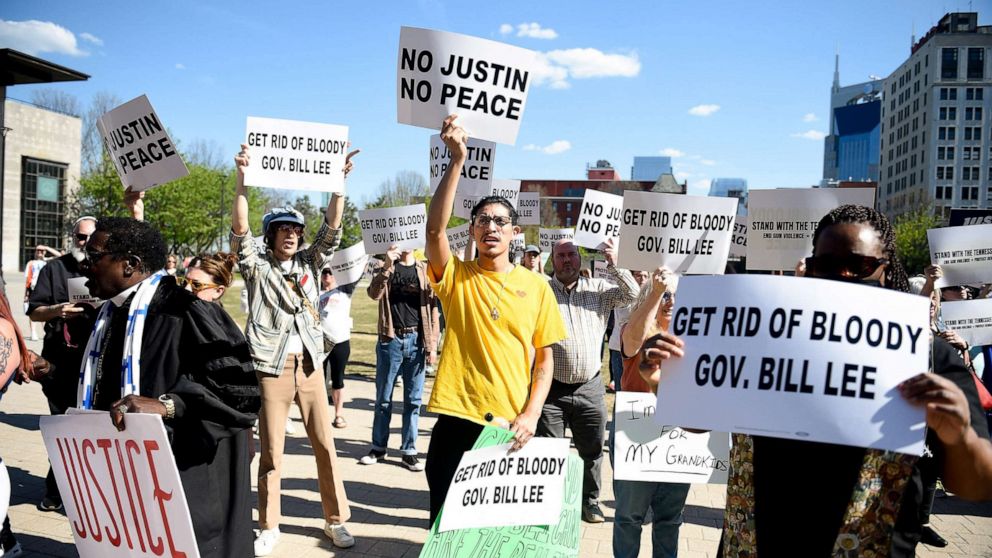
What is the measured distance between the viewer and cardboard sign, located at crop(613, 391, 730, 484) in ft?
13.1

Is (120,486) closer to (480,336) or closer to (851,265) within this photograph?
(480,336)

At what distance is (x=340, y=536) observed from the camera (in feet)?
15.7

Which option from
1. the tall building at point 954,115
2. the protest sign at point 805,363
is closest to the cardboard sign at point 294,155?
the protest sign at point 805,363

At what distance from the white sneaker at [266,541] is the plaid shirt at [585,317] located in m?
2.36

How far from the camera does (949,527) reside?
5.66m

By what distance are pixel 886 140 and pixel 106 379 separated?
148 meters

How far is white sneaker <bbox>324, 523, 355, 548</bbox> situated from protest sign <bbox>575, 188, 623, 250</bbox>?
4.23 metres

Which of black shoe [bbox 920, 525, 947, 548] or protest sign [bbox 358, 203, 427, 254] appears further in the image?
protest sign [bbox 358, 203, 427, 254]

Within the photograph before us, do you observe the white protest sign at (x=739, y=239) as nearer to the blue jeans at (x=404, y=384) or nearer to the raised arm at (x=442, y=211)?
the blue jeans at (x=404, y=384)

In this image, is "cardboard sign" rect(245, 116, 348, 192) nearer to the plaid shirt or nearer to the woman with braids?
the plaid shirt

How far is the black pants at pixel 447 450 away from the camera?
3.38 meters

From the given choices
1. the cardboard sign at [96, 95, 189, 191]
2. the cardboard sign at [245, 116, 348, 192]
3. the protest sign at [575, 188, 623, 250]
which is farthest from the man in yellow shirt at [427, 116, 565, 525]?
the protest sign at [575, 188, 623, 250]

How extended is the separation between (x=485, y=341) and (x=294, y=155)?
282 centimetres

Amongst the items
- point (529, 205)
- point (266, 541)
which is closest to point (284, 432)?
point (266, 541)
